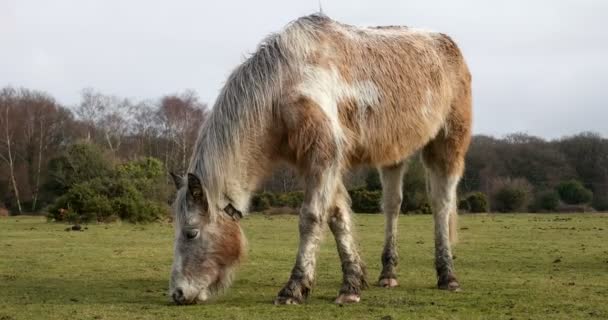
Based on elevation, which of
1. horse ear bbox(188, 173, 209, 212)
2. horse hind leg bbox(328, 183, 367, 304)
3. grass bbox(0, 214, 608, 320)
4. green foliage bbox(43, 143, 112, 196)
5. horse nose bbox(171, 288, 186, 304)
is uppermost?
green foliage bbox(43, 143, 112, 196)

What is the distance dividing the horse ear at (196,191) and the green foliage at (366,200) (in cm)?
3117

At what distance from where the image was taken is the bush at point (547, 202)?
137 ft

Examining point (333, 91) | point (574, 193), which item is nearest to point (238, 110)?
point (333, 91)

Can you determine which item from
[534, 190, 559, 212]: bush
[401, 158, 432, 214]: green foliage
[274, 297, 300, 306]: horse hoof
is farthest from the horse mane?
[534, 190, 559, 212]: bush

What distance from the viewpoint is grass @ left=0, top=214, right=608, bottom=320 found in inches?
244

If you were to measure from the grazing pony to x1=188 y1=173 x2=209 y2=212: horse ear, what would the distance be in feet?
0.04

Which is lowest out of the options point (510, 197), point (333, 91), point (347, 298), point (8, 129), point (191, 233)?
point (347, 298)

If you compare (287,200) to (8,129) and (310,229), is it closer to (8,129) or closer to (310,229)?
(8,129)

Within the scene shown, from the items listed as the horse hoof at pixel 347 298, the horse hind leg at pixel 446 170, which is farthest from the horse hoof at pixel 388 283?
the horse hoof at pixel 347 298

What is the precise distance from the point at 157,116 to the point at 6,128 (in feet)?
37.4

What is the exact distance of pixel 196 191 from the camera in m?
6.45

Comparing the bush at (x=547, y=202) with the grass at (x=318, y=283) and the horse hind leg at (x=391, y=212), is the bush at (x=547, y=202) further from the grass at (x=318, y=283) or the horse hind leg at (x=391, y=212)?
the horse hind leg at (x=391, y=212)

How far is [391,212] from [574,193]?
36971mm

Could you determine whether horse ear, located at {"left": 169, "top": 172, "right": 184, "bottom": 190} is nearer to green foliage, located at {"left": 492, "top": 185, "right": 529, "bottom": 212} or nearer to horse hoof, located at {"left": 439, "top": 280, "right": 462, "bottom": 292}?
horse hoof, located at {"left": 439, "top": 280, "right": 462, "bottom": 292}
